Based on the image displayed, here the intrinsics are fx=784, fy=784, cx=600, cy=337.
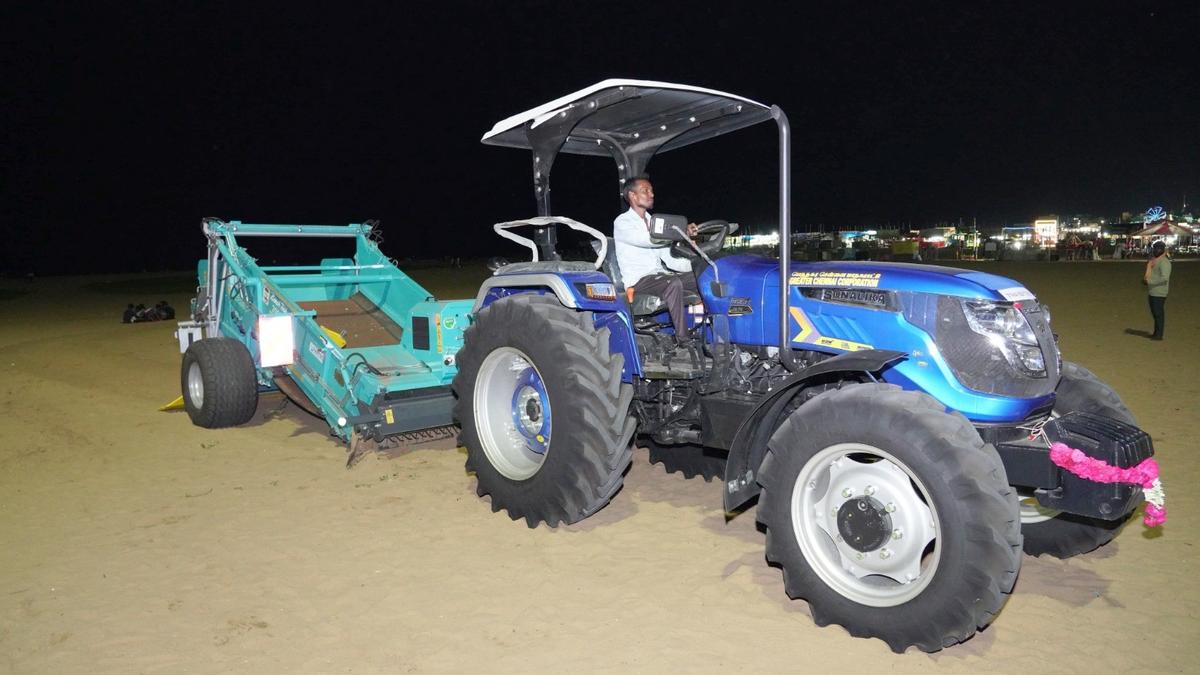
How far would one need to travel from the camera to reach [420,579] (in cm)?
419

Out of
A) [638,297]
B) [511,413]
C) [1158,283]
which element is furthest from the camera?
[1158,283]

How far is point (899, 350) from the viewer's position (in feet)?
12.2

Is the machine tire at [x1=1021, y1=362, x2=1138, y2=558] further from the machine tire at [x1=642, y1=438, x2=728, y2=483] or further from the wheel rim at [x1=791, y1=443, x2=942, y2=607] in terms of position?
the machine tire at [x1=642, y1=438, x2=728, y2=483]

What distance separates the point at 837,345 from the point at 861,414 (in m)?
0.70

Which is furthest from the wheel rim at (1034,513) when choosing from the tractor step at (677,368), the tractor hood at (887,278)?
the tractor step at (677,368)

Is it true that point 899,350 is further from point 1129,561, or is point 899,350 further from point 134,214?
point 134,214

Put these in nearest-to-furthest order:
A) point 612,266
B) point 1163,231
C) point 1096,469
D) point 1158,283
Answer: point 1096,469, point 612,266, point 1158,283, point 1163,231

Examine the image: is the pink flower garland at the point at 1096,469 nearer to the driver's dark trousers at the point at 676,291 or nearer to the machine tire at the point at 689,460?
the driver's dark trousers at the point at 676,291

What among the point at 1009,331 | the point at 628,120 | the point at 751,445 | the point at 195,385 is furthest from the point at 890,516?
the point at 195,385

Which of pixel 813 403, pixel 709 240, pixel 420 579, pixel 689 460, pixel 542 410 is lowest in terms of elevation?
pixel 420 579

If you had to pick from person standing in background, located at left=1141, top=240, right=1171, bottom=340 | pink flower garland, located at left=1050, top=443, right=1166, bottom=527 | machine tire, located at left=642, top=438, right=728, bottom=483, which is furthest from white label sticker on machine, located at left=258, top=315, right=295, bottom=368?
person standing in background, located at left=1141, top=240, right=1171, bottom=340

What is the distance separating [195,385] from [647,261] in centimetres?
495

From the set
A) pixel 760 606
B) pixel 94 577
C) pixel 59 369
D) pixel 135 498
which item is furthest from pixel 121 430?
pixel 760 606

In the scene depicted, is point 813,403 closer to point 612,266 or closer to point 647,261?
point 647,261
